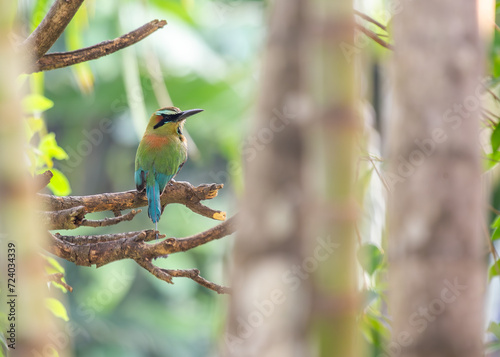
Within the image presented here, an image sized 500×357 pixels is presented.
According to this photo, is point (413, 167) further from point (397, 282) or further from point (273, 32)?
point (273, 32)

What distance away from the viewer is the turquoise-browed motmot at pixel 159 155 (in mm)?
3105

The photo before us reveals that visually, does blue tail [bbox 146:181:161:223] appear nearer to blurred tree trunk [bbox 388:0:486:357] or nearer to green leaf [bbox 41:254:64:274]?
green leaf [bbox 41:254:64:274]

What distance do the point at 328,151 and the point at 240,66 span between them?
14174 mm

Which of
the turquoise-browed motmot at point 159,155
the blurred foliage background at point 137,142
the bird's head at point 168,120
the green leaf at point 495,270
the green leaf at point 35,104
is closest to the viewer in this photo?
the green leaf at point 495,270

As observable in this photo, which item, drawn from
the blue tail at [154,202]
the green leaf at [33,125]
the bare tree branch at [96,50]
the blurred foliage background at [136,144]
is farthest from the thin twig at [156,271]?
the blurred foliage background at [136,144]

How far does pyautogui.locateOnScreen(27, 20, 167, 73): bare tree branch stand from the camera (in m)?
2.56

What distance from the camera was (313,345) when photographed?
875 mm

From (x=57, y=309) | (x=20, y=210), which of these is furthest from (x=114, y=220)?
(x=20, y=210)

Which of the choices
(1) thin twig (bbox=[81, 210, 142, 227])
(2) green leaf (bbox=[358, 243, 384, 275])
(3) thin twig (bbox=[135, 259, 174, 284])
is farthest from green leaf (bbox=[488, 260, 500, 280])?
(1) thin twig (bbox=[81, 210, 142, 227])

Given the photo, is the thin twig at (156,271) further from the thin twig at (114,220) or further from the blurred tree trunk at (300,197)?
the blurred tree trunk at (300,197)

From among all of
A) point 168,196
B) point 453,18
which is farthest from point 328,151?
point 168,196

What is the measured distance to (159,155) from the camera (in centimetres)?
346

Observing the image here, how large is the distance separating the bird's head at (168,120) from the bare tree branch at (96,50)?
3.65 feet

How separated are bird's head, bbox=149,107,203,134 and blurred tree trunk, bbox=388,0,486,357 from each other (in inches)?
108
